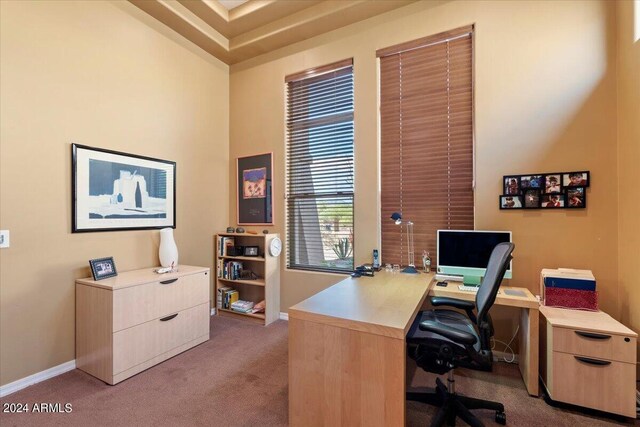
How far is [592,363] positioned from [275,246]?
283 centimetres

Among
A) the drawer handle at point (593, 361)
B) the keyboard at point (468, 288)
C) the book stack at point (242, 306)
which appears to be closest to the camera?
the drawer handle at point (593, 361)

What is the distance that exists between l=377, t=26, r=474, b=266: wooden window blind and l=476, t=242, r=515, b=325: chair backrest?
40.0 inches

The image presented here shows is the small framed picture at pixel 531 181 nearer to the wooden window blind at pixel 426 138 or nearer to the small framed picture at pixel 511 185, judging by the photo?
the small framed picture at pixel 511 185

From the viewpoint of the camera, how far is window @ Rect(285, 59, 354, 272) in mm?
3186

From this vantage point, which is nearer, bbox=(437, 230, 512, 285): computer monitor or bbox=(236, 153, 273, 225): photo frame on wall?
bbox=(437, 230, 512, 285): computer monitor

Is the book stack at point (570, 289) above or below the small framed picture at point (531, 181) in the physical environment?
below

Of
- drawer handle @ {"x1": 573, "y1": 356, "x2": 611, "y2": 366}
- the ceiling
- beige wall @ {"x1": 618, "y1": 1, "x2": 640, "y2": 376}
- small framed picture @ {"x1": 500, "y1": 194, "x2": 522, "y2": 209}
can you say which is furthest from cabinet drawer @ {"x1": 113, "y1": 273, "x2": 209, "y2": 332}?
beige wall @ {"x1": 618, "y1": 1, "x2": 640, "y2": 376}

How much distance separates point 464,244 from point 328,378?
161 cm

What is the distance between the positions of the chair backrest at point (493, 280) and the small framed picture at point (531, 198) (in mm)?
921

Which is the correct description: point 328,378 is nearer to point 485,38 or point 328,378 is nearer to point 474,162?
point 474,162

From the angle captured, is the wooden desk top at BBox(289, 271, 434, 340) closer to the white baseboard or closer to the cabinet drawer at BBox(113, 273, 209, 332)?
the cabinet drawer at BBox(113, 273, 209, 332)

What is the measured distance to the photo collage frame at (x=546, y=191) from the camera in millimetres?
2215

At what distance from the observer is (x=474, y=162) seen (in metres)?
2.57

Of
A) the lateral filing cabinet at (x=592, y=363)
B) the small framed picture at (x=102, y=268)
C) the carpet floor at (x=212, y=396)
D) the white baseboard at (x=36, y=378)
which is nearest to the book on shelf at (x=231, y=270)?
the carpet floor at (x=212, y=396)
